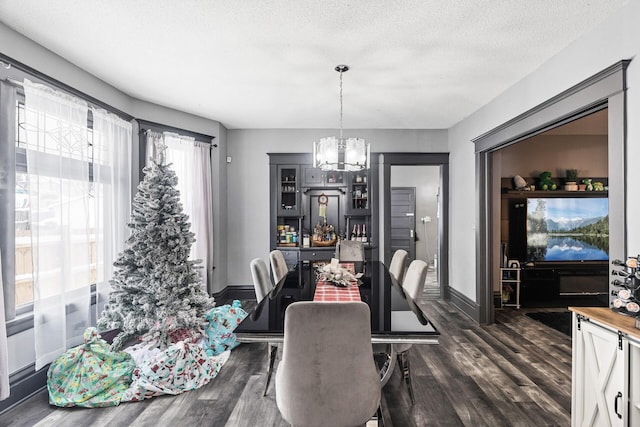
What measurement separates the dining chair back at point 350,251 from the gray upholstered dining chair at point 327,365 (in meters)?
2.84

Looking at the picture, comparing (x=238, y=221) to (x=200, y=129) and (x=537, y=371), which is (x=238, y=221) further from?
(x=537, y=371)

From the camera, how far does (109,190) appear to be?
11.4 ft

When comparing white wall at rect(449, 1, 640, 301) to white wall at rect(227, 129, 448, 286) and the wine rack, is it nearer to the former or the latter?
the wine rack

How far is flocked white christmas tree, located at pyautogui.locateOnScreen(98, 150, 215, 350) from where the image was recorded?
3.14 m

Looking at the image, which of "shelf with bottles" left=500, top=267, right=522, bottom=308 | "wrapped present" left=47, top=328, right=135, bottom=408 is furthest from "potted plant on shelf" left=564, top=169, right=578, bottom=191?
"wrapped present" left=47, top=328, right=135, bottom=408

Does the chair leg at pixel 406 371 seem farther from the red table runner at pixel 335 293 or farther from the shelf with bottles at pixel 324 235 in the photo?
the shelf with bottles at pixel 324 235

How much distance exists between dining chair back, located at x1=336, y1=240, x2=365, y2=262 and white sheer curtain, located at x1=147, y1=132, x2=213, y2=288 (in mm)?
1858

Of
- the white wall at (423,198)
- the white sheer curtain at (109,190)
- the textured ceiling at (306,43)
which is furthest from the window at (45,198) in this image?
the white wall at (423,198)

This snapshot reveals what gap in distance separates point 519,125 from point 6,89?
4.41 m

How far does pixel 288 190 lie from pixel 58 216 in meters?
3.24

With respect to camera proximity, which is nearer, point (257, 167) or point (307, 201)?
point (257, 167)

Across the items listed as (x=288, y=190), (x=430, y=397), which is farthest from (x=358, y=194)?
(x=430, y=397)

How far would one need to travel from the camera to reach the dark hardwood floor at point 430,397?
2.30m

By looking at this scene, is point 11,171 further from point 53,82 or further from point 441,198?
point 441,198
